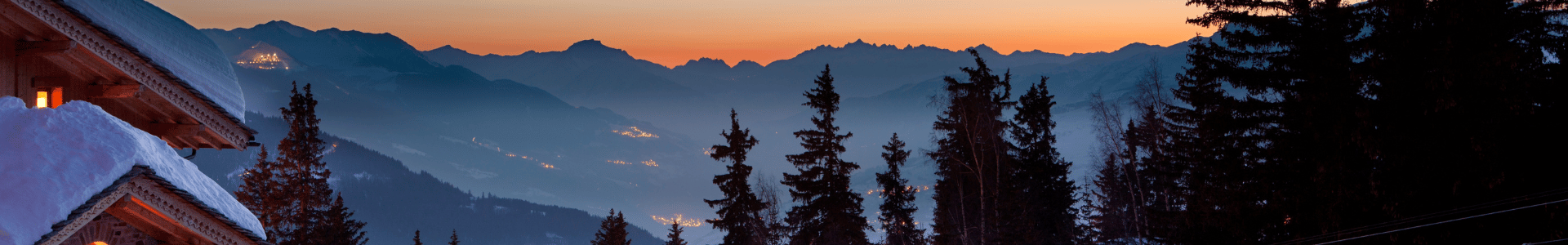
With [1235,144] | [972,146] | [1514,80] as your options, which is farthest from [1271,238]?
[972,146]

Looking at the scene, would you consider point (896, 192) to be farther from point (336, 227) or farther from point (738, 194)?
point (336, 227)

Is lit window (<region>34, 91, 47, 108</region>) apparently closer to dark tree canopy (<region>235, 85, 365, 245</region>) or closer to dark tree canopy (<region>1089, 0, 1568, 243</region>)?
dark tree canopy (<region>1089, 0, 1568, 243</region>)

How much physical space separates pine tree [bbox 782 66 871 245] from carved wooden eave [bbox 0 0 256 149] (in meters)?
21.8

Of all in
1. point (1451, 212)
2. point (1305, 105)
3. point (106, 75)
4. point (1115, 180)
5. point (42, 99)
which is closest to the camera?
point (42, 99)

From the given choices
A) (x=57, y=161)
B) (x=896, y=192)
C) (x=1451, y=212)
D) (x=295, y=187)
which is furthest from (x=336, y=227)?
(x=1451, y=212)

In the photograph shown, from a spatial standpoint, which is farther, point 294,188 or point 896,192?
point 896,192

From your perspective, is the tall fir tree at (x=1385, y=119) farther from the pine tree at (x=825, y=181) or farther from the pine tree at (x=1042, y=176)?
the pine tree at (x=1042, y=176)

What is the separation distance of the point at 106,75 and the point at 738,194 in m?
25.2

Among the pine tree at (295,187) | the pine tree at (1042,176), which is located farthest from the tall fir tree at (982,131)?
the pine tree at (295,187)

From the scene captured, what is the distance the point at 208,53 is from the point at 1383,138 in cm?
1957

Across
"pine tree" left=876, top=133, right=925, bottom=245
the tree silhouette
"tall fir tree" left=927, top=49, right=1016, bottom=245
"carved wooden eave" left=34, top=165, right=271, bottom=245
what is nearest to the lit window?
"carved wooden eave" left=34, top=165, right=271, bottom=245

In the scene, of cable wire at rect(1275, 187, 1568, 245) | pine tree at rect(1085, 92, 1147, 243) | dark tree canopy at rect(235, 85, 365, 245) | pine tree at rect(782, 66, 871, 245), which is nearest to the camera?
cable wire at rect(1275, 187, 1568, 245)

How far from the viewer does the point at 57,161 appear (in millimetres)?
7352

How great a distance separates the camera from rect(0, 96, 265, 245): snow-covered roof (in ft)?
23.0
